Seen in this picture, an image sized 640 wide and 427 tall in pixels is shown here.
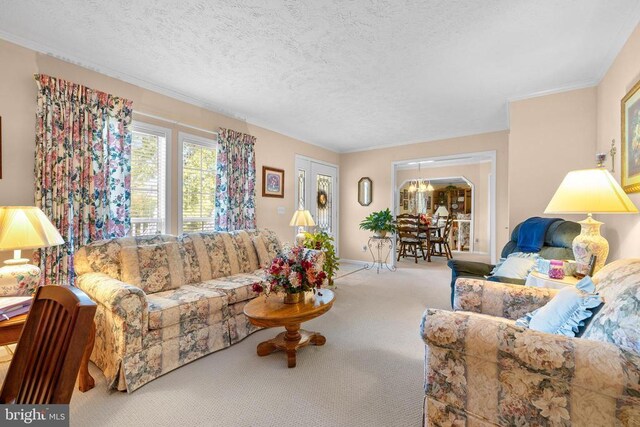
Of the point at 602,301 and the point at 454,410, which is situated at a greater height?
→ the point at 602,301

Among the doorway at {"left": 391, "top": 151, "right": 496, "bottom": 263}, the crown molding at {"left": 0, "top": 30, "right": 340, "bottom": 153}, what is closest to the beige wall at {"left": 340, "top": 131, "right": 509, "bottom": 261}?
the doorway at {"left": 391, "top": 151, "right": 496, "bottom": 263}

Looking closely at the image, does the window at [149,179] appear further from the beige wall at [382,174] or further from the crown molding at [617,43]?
the crown molding at [617,43]

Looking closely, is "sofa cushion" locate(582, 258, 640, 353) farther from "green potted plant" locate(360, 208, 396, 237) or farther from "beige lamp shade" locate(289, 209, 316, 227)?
"green potted plant" locate(360, 208, 396, 237)

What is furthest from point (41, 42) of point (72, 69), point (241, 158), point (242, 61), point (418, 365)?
point (418, 365)

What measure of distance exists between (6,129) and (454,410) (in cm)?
362

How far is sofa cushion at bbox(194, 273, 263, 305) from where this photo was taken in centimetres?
256

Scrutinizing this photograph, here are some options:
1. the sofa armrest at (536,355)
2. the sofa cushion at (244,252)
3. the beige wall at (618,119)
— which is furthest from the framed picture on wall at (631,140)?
the sofa cushion at (244,252)

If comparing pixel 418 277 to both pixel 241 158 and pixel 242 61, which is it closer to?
pixel 241 158

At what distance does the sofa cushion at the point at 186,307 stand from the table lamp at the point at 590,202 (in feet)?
8.71

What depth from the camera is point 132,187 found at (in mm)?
3074

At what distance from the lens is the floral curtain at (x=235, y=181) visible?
380cm

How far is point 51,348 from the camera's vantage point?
818mm

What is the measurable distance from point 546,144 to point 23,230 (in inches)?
193

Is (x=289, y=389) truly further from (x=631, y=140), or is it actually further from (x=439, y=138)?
(x=439, y=138)
